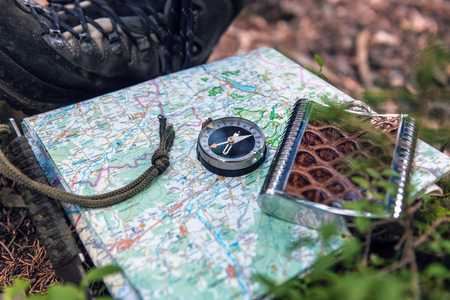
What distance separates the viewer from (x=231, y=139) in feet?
4.73

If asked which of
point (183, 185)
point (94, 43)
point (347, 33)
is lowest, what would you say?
point (347, 33)

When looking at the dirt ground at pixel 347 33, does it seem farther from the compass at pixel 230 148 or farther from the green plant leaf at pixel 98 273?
the green plant leaf at pixel 98 273

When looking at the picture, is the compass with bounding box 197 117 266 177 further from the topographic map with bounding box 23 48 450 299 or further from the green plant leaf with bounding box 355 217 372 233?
the green plant leaf with bounding box 355 217 372 233

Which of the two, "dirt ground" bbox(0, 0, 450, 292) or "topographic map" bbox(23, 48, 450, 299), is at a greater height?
"topographic map" bbox(23, 48, 450, 299)

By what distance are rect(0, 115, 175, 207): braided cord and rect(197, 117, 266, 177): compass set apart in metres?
0.16

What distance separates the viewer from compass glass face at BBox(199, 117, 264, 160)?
141 centimetres

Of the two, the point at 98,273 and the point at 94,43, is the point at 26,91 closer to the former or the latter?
the point at 94,43

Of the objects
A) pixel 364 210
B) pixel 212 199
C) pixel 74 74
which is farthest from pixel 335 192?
pixel 74 74

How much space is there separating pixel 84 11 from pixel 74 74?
0.50 meters

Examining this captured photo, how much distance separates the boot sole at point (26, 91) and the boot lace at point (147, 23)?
290 millimetres

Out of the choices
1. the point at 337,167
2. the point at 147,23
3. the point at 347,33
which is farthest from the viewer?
the point at 347,33

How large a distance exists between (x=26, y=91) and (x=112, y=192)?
87 cm

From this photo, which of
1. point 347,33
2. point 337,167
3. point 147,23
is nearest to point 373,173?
point 337,167

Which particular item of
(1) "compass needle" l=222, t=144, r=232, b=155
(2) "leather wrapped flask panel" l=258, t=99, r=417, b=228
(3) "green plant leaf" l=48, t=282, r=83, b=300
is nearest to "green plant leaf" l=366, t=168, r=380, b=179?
(2) "leather wrapped flask panel" l=258, t=99, r=417, b=228
